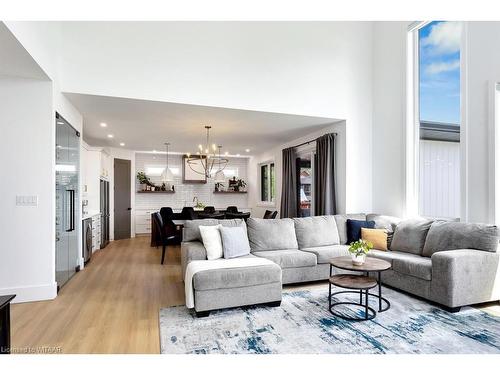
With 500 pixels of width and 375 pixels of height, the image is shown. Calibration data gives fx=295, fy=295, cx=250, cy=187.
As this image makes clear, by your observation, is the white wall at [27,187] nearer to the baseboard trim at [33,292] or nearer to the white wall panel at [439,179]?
the baseboard trim at [33,292]

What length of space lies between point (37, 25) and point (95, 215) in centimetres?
383

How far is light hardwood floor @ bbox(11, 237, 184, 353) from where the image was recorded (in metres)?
2.39

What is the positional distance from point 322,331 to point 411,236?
2.22 meters

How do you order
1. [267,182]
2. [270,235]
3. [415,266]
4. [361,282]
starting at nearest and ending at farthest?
[361,282], [415,266], [270,235], [267,182]

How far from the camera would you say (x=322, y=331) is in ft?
8.43

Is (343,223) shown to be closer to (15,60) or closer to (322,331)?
(322,331)

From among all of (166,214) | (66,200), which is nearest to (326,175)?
(166,214)

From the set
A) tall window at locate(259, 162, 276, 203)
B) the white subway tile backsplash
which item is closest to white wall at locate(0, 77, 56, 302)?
the white subway tile backsplash

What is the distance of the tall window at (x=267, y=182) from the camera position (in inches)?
336

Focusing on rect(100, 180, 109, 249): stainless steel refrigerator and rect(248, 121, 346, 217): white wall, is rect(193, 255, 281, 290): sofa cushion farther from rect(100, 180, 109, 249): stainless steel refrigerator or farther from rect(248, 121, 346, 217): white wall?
rect(100, 180, 109, 249): stainless steel refrigerator

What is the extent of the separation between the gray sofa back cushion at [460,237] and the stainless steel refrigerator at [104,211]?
632cm

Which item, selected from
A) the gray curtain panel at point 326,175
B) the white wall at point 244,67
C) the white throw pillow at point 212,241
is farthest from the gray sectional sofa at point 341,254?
the white wall at point 244,67
